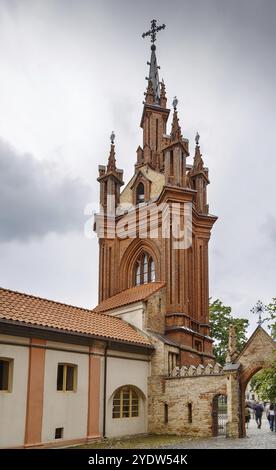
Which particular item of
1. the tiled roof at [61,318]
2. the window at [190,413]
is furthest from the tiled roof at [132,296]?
the window at [190,413]

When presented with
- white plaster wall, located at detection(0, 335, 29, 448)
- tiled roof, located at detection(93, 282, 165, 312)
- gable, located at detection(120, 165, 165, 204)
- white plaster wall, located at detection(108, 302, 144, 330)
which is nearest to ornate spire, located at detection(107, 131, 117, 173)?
gable, located at detection(120, 165, 165, 204)

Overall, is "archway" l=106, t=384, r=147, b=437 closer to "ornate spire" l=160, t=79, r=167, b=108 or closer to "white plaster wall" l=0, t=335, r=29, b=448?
"white plaster wall" l=0, t=335, r=29, b=448

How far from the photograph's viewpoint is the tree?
1895 inches

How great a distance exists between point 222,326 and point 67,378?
2958 centimetres

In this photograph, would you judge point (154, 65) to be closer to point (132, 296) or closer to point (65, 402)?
point (132, 296)

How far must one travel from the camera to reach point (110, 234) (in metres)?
38.6

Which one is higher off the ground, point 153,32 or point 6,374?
point 153,32

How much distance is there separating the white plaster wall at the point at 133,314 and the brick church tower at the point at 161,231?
233cm

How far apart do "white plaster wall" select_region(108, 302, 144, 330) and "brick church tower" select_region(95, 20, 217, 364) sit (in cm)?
233

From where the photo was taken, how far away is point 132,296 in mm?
31719

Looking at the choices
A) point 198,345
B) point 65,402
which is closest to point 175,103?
point 198,345

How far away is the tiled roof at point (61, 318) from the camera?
2072cm
